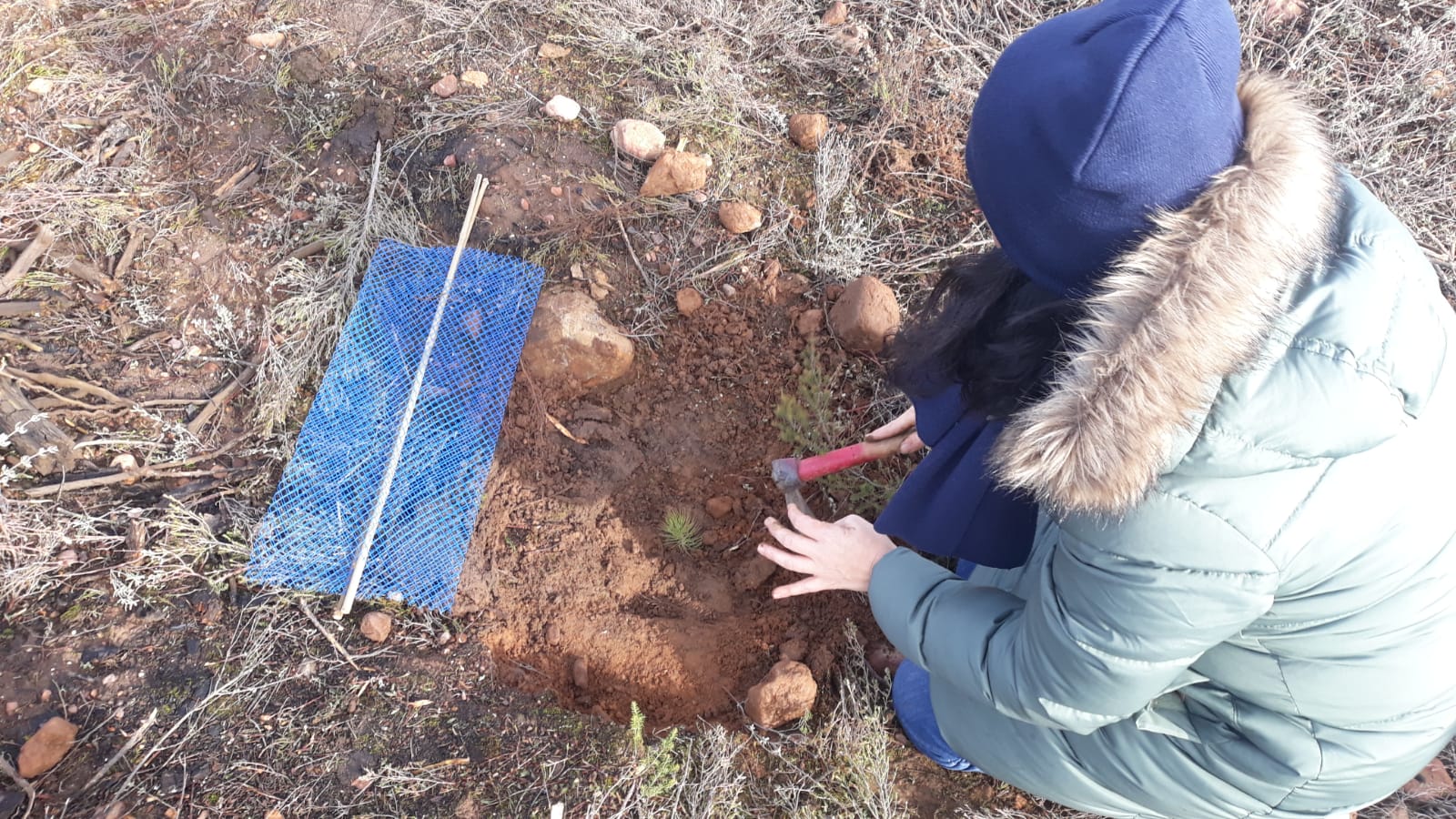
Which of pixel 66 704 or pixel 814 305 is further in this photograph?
pixel 814 305

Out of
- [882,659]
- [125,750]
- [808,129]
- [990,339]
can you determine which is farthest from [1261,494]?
[125,750]

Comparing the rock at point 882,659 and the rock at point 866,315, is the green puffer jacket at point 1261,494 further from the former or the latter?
the rock at point 866,315

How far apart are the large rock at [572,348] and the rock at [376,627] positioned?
2.23 feet

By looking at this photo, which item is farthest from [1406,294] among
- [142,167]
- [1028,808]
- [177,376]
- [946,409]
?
[142,167]

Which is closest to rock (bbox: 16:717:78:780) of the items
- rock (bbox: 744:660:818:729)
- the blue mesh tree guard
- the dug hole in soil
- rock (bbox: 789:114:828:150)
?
the blue mesh tree guard

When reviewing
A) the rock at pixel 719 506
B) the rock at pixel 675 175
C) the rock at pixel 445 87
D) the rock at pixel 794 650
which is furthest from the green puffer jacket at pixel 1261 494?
the rock at pixel 445 87

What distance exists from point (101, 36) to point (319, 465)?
1686 millimetres

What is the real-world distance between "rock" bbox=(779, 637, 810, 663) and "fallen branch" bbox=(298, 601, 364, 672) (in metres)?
0.91

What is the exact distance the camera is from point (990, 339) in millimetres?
1204

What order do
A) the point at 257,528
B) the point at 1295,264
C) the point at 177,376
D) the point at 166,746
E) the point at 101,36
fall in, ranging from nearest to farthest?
the point at 1295,264
the point at 166,746
the point at 257,528
the point at 177,376
the point at 101,36

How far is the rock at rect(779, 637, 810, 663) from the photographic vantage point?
182 cm

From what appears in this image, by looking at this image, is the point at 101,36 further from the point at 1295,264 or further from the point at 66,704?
the point at 1295,264

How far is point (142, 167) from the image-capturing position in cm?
238

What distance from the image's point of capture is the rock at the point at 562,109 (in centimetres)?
238
